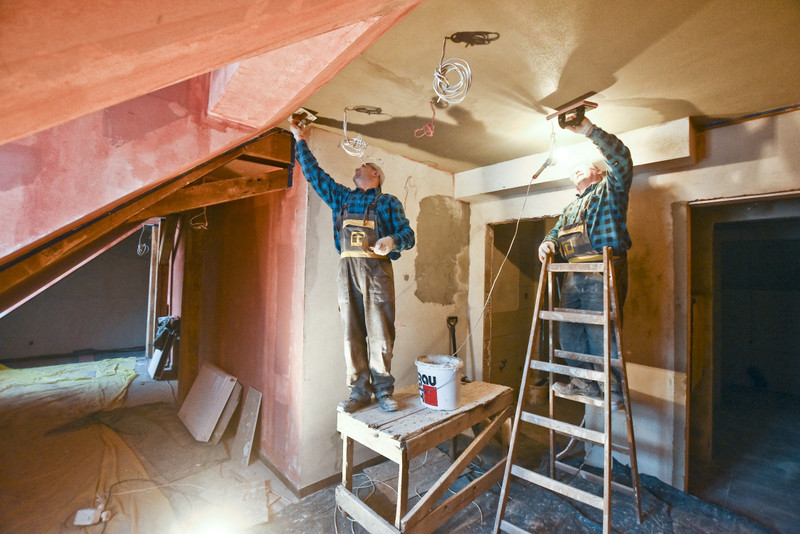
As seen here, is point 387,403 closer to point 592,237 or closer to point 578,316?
point 578,316

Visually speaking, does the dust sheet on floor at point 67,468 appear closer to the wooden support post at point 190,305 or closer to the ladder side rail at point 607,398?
the wooden support post at point 190,305

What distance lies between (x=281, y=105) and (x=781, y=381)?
7033 mm

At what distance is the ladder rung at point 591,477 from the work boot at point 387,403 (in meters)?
1.42

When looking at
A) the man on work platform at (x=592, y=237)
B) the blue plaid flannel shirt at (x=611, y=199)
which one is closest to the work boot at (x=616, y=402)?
the man on work platform at (x=592, y=237)

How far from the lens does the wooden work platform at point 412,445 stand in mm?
1710

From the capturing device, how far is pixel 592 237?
83.7 inches

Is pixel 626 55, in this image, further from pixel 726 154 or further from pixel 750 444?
pixel 750 444

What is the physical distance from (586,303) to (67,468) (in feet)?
13.2

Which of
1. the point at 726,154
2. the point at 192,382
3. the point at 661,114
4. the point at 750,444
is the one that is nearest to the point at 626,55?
the point at 661,114

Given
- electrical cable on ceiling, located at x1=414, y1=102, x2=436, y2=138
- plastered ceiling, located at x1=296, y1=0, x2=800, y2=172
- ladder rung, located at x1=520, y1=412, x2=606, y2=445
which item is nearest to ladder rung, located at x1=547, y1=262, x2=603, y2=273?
ladder rung, located at x1=520, y1=412, x2=606, y2=445

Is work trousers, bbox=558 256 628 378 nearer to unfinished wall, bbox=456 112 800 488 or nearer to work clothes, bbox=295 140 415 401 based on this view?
unfinished wall, bbox=456 112 800 488

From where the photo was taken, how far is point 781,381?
4.65 m

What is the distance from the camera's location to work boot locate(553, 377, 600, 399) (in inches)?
81.3

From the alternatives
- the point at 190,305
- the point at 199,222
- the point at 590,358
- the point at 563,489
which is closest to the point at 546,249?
the point at 590,358
